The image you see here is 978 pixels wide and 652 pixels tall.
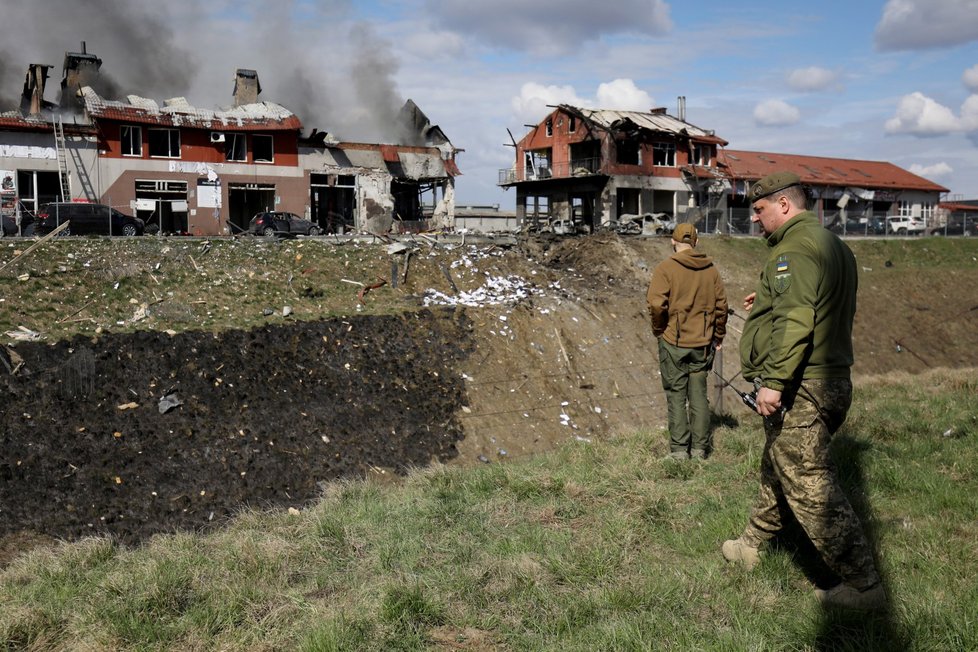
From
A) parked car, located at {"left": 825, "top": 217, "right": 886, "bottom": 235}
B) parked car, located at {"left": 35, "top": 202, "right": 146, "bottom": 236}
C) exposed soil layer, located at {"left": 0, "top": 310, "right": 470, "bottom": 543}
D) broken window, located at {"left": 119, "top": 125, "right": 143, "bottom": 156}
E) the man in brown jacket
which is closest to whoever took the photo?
the man in brown jacket

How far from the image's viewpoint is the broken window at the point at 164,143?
3403 centimetres

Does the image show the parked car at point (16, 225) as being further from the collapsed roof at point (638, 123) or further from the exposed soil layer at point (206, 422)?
the collapsed roof at point (638, 123)

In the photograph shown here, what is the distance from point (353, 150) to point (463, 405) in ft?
90.3

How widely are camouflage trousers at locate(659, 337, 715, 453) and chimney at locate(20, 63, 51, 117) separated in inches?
1320

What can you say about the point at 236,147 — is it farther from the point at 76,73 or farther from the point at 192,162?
the point at 76,73

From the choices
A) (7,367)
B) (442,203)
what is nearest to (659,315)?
(7,367)

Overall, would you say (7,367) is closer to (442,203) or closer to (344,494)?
(344,494)

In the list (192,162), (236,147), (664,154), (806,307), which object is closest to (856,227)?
(664,154)

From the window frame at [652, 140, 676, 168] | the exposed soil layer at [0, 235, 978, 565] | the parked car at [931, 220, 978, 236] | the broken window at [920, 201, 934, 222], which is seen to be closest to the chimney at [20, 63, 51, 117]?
the exposed soil layer at [0, 235, 978, 565]

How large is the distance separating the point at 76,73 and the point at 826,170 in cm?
4802

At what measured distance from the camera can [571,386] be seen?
14.7 m

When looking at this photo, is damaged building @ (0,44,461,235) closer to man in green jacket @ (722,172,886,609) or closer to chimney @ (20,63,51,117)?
chimney @ (20,63,51,117)

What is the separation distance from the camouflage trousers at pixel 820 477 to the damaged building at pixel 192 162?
28131mm

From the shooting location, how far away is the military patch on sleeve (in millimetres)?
3719
